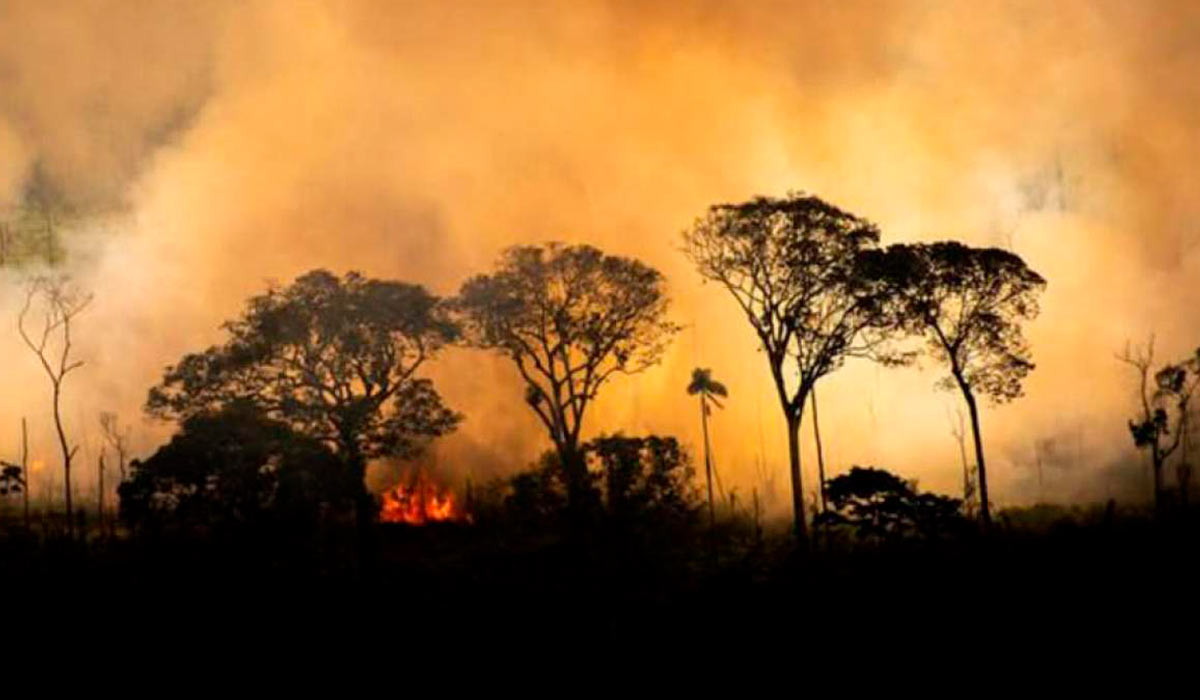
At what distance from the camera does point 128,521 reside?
54.1 m

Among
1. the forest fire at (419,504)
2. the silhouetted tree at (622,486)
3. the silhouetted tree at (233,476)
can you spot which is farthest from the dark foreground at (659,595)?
the forest fire at (419,504)

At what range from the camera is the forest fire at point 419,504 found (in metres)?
117

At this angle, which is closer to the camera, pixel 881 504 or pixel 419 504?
pixel 881 504

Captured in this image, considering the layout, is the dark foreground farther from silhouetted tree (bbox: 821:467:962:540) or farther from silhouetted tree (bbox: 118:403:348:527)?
silhouetted tree (bbox: 118:403:348:527)

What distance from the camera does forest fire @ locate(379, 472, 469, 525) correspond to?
11725 centimetres

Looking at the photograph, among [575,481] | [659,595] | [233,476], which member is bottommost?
[659,595]

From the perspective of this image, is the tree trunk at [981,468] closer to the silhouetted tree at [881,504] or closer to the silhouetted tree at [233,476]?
the silhouetted tree at [881,504]

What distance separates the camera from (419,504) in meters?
121

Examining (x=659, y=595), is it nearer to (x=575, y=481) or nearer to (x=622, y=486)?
(x=622, y=486)

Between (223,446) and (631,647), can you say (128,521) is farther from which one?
(631,647)

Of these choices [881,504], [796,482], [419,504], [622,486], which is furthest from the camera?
[419,504]

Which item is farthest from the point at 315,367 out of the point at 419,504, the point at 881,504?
the point at 419,504

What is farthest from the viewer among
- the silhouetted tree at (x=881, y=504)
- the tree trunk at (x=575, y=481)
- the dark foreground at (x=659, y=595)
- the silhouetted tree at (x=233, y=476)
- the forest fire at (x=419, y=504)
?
the forest fire at (x=419, y=504)

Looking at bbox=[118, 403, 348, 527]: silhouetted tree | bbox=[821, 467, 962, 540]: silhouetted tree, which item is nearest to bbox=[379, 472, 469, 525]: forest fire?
bbox=[118, 403, 348, 527]: silhouetted tree
